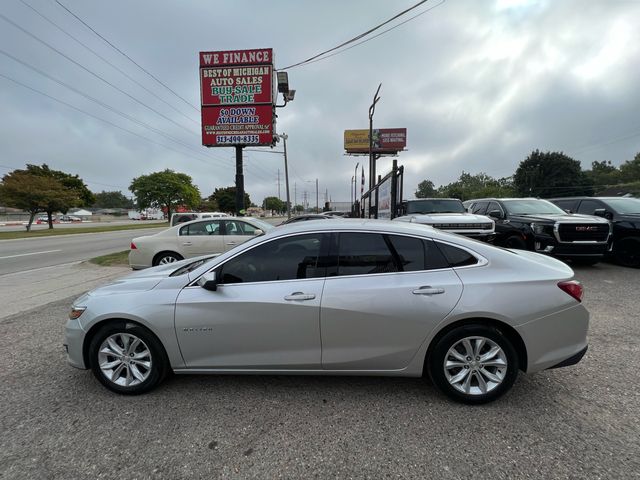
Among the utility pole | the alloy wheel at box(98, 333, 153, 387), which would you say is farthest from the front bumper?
the utility pole

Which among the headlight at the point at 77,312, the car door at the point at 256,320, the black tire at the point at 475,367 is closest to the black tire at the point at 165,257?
the headlight at the point at 77,312

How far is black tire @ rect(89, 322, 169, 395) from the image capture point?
8.89 feet

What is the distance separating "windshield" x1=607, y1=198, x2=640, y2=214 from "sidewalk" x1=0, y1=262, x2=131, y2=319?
12900 millimetres

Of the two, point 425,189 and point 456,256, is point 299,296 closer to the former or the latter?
point 456,256

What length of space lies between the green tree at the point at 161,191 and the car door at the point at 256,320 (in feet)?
201

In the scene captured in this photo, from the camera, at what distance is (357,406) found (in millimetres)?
2576

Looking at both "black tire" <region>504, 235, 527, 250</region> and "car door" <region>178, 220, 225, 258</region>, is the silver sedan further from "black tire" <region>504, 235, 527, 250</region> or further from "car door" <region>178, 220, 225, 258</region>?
"black tire" <region>504, 235, 527, 250</region>

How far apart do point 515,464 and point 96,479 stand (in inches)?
103

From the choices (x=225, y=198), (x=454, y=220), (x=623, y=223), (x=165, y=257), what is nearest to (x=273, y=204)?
(x=225, y=198)

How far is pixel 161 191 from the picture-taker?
57.0 metres

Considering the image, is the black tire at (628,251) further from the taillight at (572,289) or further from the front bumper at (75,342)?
the front bumper at (75,342)

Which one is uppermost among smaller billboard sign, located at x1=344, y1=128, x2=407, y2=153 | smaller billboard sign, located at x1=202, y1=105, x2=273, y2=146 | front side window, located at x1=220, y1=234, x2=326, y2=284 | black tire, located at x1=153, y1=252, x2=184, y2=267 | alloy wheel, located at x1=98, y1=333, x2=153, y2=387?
smaller billboard sign, located at x1=344, y1=128, x2=407, y2=153

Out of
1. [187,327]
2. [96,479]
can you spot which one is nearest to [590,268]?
[187,327]

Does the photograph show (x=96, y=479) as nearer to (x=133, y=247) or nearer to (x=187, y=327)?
(x=187, y=327)
